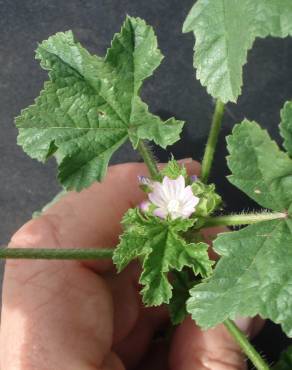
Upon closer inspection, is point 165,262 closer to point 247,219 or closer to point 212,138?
point 247,219

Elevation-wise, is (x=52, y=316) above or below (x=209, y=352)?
above

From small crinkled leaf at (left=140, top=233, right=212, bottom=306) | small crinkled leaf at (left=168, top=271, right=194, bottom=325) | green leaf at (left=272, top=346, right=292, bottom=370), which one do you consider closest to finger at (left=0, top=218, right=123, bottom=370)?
small crinkled leaf at (left=168, top=271, right=194, bottom=325)

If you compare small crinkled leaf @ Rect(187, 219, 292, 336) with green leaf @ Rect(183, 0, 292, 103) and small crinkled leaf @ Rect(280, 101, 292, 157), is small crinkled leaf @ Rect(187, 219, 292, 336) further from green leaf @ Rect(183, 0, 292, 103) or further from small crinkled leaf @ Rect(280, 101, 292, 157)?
green leaf @ Rect(183, 0, 292, 103)

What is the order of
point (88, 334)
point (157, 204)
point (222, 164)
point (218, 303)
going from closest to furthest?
point (218, 303)
point (157, 204)
point (88, 334)
point (222, 164)

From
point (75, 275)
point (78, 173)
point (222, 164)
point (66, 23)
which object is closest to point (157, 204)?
point (78, 173)

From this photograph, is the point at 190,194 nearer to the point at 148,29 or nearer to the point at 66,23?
the point at 148,29

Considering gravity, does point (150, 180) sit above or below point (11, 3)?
A: below

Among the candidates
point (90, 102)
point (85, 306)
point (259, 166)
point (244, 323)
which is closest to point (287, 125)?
point (259, 166)
